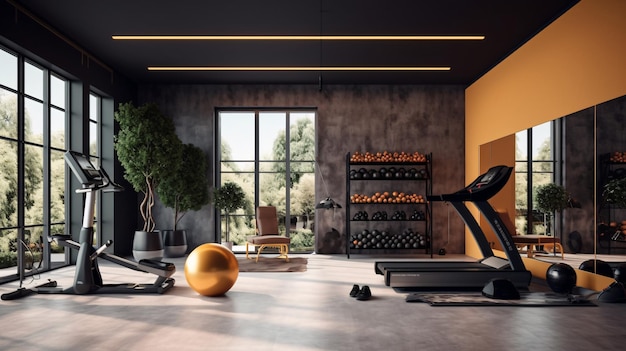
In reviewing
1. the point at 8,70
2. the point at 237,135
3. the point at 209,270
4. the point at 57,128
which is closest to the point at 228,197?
the point at 237,135

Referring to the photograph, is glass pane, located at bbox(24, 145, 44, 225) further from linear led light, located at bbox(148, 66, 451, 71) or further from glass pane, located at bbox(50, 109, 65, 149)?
linear led light, located at bbox(148, 66, 451, 71)

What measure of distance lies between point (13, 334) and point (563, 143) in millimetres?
5490

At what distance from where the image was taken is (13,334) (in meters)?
3.66

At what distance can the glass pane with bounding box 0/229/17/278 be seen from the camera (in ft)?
18.9

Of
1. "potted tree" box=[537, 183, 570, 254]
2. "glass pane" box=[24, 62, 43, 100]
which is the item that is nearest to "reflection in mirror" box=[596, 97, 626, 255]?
"potted tree" box=[537, 183, 570, 254]

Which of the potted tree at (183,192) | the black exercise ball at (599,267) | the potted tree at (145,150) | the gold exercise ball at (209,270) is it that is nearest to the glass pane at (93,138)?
the potted tree at (145,150)

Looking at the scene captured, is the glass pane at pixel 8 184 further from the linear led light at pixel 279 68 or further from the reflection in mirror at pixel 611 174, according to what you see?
the reflection in mirror at pixel 611 174

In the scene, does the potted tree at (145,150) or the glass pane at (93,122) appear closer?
the potted tree at (145,150)

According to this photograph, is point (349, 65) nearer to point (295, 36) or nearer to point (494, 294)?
point (295, 36)

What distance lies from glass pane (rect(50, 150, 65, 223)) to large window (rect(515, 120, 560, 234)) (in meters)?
6.14

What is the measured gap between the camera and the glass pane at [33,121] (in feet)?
21.1

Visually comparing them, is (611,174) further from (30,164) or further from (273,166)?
(30,164)

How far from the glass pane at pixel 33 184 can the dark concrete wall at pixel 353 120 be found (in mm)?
3279

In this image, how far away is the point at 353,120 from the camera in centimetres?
981
